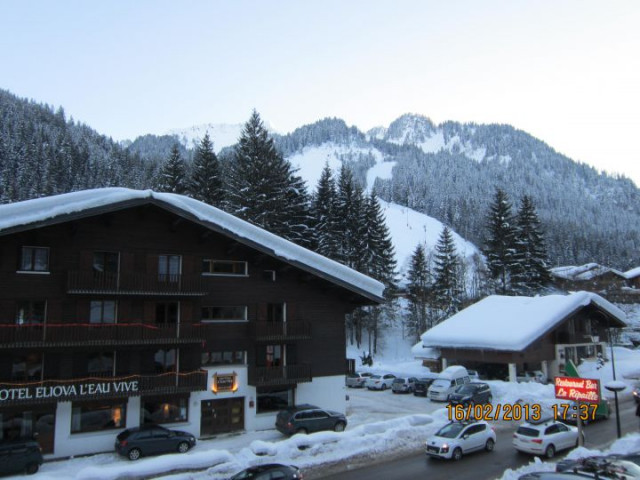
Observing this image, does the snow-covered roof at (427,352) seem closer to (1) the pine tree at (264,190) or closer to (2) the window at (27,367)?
(1) the pine tree at (264,190)

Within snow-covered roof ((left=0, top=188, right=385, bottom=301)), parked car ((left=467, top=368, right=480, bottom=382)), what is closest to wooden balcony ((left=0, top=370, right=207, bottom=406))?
snow-covered roof ((left=0, top=188, right=385, bottom=301))

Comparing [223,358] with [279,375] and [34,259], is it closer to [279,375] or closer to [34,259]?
[279,375]

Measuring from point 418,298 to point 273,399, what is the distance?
50660 mm

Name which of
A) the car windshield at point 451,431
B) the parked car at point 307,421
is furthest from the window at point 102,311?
the car windshield at point 451,431

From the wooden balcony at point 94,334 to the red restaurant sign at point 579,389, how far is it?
19.0m

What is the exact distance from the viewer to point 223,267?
3259 centimetres

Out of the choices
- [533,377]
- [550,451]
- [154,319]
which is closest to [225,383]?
[154,319]

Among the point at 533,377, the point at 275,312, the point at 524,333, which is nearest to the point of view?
the point at 275,312

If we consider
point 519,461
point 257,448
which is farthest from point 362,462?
point 519,461

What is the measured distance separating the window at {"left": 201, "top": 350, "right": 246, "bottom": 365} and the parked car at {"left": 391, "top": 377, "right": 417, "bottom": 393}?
1961cm

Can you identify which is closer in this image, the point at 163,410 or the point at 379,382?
the point at 163,410

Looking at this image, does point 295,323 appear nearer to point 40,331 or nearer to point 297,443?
point 297,443

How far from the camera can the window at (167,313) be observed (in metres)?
30.2

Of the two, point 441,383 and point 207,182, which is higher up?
point 207,182
